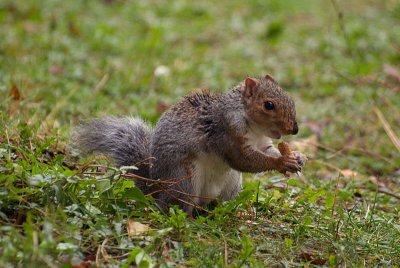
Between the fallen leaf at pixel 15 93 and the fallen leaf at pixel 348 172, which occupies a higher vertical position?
the fallen leaf at pixel 15 93

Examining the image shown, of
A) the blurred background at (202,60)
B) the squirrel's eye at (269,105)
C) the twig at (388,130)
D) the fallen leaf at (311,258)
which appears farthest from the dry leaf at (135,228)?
the twig at (388,130)

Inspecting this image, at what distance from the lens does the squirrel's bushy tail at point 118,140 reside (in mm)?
4125

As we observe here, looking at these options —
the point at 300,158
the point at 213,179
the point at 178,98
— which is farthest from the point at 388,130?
the point at 213,179

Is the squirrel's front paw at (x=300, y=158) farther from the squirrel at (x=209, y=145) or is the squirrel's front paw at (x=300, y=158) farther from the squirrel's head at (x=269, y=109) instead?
the squirrel's head at (x=269, y=109)

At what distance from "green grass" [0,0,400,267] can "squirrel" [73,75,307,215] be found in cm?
18

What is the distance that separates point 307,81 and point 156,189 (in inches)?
165

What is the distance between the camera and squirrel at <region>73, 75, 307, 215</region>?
12.9 ft

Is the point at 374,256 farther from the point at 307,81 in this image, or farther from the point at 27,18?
the point at 27,18

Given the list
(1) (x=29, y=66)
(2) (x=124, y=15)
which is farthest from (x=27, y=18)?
(1) (x=29, y=66)

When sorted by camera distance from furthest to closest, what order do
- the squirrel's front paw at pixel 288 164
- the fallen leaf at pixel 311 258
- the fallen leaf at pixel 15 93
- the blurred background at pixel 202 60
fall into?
the blurred background at pixel 202 60 → the fallen leaf at pixel 15 93 → the squirrel's front paw at pixel 288 164 → the fallen leaf at pixel 311 258

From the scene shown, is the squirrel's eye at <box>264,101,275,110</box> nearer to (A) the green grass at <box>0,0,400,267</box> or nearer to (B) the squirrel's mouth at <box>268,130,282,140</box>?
(B) the squirrel's mouth at <box>268,130,282,140</box>

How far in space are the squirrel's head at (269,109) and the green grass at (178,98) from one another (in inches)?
14.4

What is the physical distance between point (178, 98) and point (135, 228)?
3516 millimetres

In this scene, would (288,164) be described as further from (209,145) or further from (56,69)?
(56,69)
